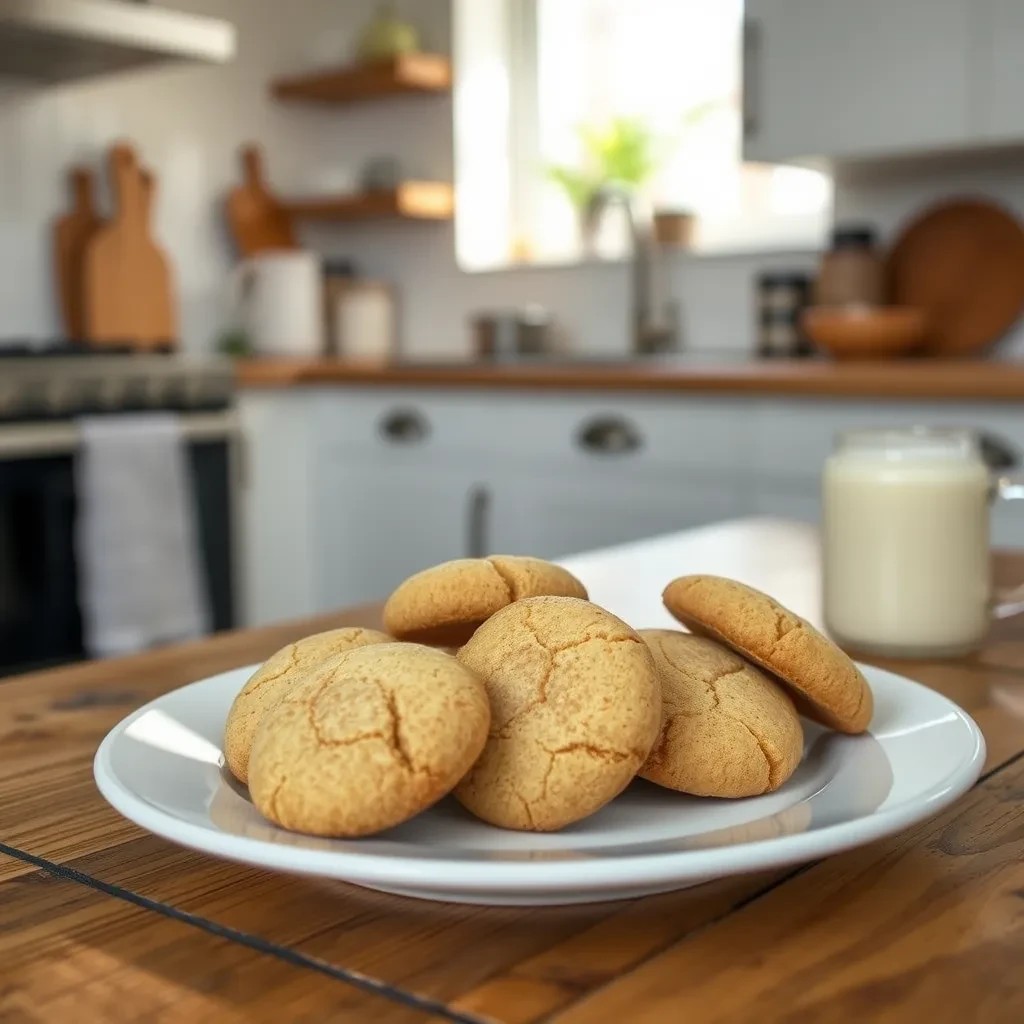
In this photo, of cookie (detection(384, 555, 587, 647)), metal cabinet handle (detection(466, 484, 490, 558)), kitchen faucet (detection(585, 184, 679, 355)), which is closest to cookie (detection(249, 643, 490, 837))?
cookie (detection(384, 555, 587, 647))

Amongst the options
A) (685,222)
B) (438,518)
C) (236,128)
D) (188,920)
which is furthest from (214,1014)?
(236,128)

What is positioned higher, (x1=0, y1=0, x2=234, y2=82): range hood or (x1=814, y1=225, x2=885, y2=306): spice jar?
(x1=0, y1=0, x2=234, y2=82): range hood

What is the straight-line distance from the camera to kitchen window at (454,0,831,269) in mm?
Answer: 3406

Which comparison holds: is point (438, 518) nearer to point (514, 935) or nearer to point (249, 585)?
point (249, 585)

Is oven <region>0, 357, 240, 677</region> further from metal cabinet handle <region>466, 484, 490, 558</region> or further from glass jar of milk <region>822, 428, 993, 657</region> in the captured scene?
glass jar of milk <region>822, 428, 993, 657</region>

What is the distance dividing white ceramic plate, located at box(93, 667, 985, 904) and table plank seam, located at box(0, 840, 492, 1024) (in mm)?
29

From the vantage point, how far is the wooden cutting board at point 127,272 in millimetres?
3246

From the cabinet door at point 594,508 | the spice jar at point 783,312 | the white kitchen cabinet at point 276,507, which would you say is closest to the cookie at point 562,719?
the cabinet door at point 594,508

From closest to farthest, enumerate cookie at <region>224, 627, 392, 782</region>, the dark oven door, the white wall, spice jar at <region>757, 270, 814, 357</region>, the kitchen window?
cookie at <region>224, 627, 392, 782</region>, the dark oven door, spice jar at <region>757, 270, 814, 357</region>, the white wall, the kitchen window

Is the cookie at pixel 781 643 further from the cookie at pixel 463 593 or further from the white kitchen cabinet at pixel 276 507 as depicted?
the white kitchen cabinet at pixel 276 507

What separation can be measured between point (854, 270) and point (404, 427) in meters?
1.05

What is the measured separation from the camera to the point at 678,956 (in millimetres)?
424

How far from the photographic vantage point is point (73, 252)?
328 cm

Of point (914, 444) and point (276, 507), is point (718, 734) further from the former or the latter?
point (276, 507)
